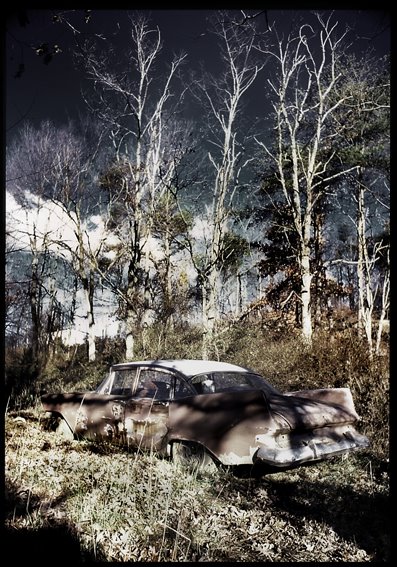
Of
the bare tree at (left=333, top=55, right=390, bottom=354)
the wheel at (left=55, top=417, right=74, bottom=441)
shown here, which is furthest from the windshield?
the bare tree at (left=333, top=55, right=390, bottom=354)

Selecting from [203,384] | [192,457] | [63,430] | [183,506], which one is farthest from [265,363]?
[183,506]

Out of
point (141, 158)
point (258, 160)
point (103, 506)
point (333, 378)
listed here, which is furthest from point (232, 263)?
point (103, 506)

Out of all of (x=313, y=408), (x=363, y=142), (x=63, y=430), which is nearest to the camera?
(x=313, y=408)

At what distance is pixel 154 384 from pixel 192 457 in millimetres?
751

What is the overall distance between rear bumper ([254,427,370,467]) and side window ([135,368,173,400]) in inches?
38.3

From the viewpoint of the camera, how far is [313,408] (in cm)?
321

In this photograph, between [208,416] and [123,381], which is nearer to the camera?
[208,416]

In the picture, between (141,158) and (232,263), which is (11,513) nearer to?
(141,158)

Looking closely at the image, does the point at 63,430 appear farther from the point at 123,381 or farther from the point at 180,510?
the point at 180,510

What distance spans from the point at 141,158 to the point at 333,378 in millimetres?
7695

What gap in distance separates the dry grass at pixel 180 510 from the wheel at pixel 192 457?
7cm

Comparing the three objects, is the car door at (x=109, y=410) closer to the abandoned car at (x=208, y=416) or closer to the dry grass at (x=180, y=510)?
the abandoned car at (x=208, y=416)

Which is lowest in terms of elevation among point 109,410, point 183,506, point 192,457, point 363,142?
point 183,506

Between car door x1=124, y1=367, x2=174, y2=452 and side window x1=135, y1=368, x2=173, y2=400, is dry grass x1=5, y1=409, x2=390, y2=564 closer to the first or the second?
car door x1=124, y1=367, x2=174, y2=452
